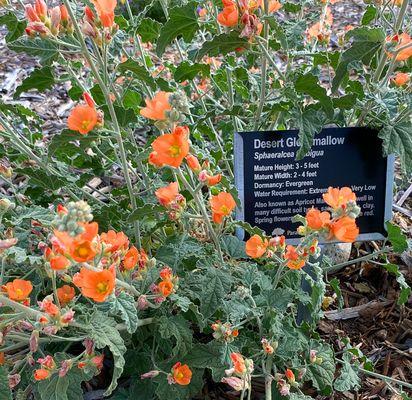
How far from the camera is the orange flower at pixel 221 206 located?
4.79 ft

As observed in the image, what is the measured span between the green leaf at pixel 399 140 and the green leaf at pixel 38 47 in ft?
3.50

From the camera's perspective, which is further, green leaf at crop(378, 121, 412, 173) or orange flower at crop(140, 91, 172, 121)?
green leaf at crop(378, 121, 412, 173)

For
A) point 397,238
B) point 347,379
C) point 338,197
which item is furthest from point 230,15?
point 347,379

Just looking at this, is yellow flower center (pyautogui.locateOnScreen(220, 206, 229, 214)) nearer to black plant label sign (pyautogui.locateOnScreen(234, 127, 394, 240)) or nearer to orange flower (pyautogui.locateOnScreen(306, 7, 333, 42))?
black plant label sign (pyautogui.locateOnScreen(234, 127, 394, 240))

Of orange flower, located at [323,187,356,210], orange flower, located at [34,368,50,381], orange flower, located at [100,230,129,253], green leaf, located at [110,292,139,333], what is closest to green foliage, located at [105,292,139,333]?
green leaf, located at [110,292,139,333]

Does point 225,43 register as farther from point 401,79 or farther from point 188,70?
point 401,79

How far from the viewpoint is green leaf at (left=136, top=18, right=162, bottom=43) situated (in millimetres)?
2014

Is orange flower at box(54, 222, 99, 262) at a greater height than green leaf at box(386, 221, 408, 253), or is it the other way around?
orange flower at box(54, 222, 99, 262)

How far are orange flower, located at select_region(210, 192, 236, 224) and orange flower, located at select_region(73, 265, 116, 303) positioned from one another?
381 millimetres

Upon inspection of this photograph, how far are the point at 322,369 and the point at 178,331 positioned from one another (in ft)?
1.54

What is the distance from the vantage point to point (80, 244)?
1.09 m

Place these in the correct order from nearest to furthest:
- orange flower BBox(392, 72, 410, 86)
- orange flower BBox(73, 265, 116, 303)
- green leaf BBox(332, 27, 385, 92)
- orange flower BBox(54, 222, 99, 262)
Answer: orange flower BBox(54, 222, 99, 262) → orange flower BBox(73, 265, 116, 303) → green leaf BBox(332, 27, 385, 92) → orange flower BBox(392, 72, 410, 86)

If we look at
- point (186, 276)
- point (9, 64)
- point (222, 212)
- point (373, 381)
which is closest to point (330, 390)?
point (373, 381)

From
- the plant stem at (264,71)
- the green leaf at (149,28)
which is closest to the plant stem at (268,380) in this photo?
the plant stem at (264,71)
